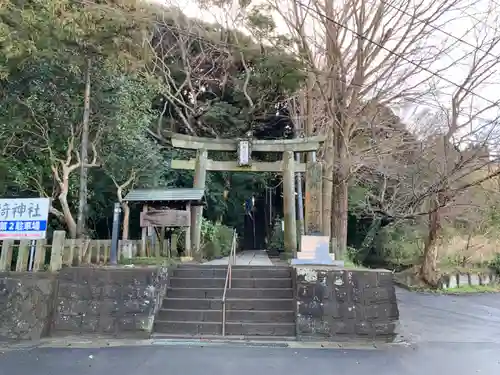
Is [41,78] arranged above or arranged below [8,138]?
above

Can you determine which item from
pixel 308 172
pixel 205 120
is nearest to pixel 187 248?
pixel 308 172

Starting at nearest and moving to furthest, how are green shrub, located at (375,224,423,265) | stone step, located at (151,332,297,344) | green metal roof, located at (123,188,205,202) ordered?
stone step, located at (151,332,297,344) → green metal roof, located at (123,188,205,202) → green shrub, located at (375,224,423,265)

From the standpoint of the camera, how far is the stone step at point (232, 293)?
24.3 feet

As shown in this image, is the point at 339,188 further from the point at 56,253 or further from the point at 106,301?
the point at 56,253

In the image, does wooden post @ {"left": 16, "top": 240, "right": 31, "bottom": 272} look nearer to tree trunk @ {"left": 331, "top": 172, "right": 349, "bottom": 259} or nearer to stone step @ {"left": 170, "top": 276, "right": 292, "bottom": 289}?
stone step @ {"left": 170, "top": 276, "right": 292, "bottom": 289}

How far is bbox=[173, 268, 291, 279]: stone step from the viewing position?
7996mm

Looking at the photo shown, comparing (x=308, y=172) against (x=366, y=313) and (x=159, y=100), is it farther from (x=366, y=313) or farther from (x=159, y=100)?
(x=159, y=100)

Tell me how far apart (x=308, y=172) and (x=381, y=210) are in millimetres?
3584

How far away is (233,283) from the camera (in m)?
7.78

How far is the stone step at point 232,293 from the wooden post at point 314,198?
146 inches

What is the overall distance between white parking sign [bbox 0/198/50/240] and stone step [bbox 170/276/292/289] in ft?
8.46

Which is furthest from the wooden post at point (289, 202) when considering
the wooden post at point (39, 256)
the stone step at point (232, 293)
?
the wooden post at point (39, 256)

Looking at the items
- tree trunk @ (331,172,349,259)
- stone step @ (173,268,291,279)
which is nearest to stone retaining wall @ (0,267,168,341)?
stone step @ (173,268,291,279)

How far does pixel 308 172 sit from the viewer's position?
11820mm
